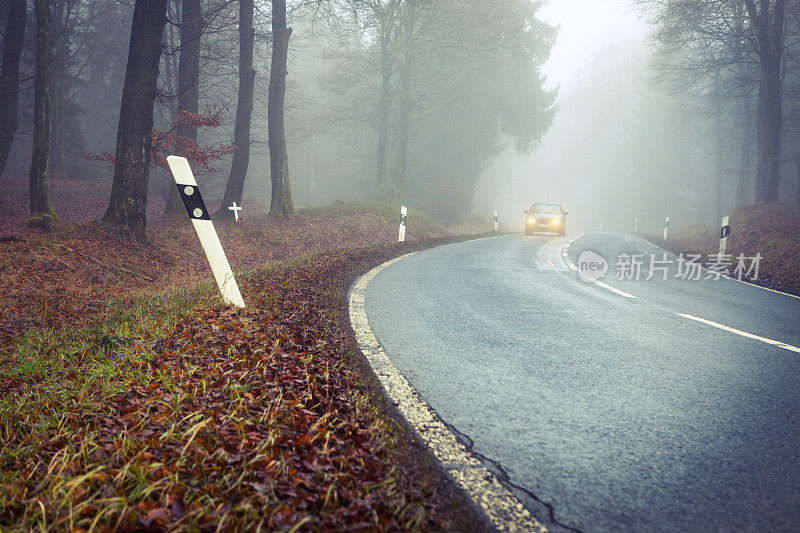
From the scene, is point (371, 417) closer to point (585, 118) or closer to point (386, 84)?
point (386, 84)

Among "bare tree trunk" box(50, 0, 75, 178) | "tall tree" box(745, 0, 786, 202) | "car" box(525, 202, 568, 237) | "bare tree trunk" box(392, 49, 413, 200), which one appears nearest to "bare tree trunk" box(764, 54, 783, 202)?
"tall tree" box(745, 0, 786, 202)

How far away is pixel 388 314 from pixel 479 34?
21.6m

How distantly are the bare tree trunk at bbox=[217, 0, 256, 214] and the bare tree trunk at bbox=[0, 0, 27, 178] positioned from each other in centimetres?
617

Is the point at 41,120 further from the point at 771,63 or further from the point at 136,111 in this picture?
the point at 771,63

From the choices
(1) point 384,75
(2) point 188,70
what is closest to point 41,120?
(2) point 188,70

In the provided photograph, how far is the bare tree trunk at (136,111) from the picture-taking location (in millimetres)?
9836

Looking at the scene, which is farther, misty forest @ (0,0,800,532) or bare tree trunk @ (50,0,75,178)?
bare tree trunk @ (50,0,75,178)

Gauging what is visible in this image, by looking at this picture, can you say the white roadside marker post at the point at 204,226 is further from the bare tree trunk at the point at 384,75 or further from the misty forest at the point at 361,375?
the bare tree trunk at the point at 384,75

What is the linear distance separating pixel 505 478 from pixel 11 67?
18.2 meters

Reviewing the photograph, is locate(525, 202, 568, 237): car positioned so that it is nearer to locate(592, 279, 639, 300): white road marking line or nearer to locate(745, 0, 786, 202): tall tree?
locate(745, 0, 786, 202): tall tree

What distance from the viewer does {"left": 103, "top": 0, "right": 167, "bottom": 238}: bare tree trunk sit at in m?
9.84

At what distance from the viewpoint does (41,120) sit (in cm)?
1120

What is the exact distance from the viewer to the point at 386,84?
23.3 m

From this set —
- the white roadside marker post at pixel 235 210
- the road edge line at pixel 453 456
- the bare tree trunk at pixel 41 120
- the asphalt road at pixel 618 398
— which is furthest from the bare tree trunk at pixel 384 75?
the road edge line at pixel 453 456
